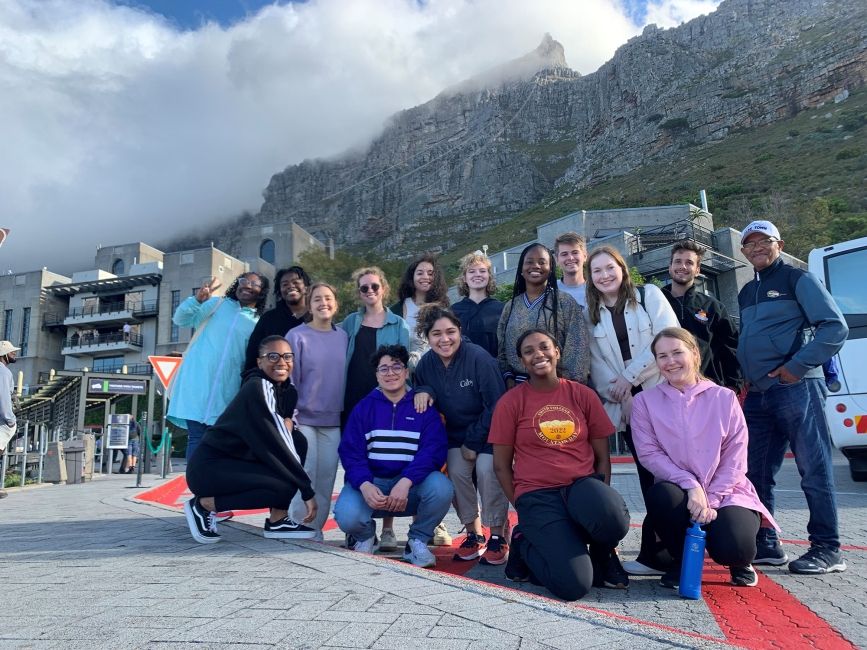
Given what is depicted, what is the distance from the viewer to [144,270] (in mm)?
47562

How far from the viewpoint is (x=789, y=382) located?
370 centimetres

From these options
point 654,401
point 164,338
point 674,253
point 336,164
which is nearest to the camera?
point 654,401

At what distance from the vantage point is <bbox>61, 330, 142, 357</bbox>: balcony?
153 feet

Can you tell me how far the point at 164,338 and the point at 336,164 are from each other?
107238 millimetres

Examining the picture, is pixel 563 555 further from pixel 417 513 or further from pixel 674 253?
pixel 674 253

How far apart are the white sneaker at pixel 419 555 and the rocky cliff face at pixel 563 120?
7824 cm

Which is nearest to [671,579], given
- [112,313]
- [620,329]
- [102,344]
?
[620,329]

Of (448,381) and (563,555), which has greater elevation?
(448,381)

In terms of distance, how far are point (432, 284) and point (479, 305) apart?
1.47ft

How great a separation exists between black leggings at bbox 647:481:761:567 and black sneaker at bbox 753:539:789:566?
511mm

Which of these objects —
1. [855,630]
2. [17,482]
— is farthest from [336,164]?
[855,630]

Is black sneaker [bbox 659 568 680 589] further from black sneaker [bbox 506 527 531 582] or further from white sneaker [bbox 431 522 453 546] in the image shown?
white sneaker [bbox 431 522 453 546]

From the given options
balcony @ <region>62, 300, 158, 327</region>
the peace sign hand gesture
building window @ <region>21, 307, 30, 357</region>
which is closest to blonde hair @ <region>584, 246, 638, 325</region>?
the peace sign hand gesture

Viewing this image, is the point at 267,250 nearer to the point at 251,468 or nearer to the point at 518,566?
the point at 251,468
